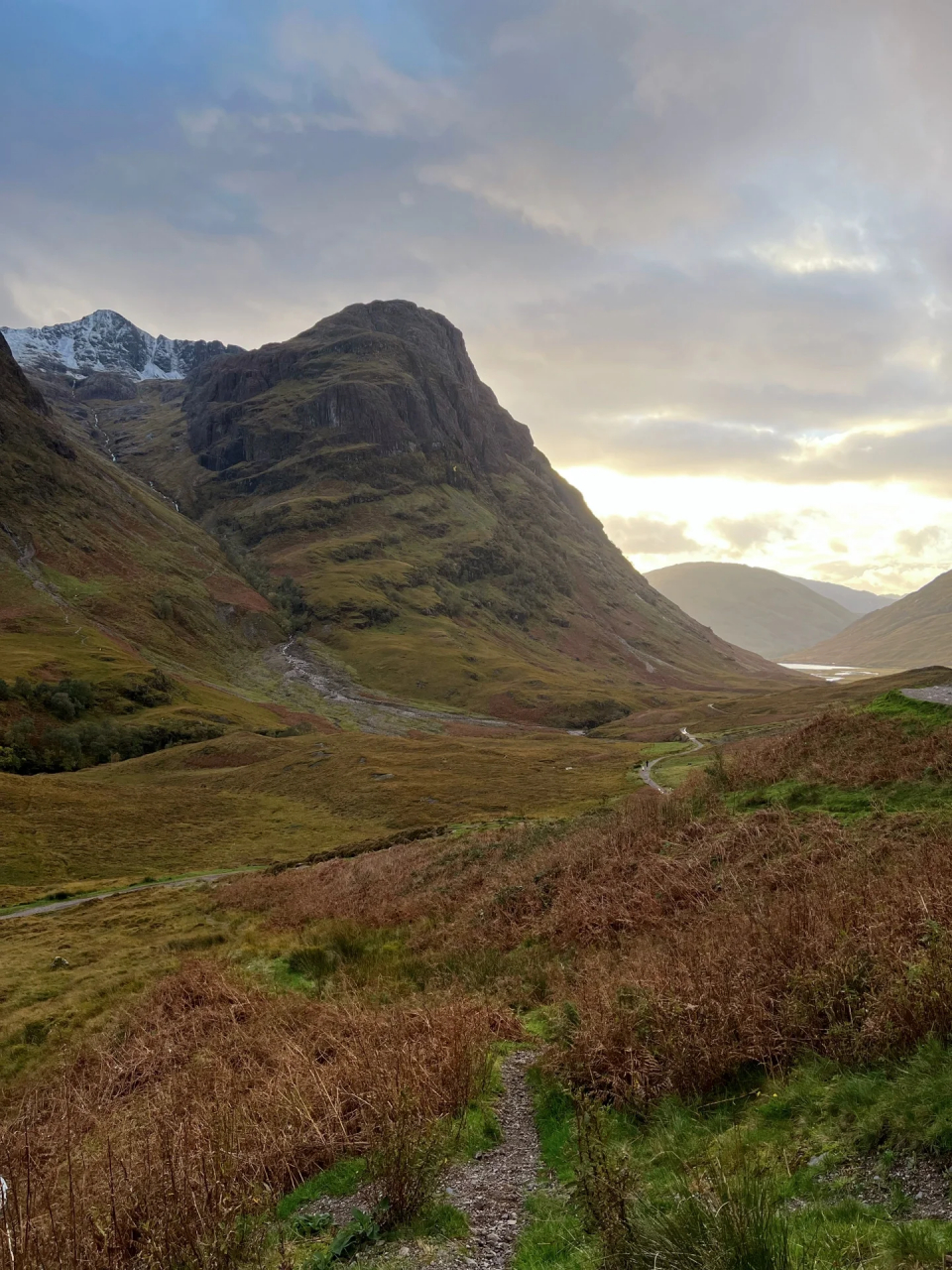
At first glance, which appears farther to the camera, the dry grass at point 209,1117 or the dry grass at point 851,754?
the dry grass at point 851,754

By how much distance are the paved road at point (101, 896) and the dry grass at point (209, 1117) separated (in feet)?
80.0

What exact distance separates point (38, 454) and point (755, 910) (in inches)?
8887

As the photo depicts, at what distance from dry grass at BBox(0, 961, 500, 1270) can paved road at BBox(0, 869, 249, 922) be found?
2440 centimetres

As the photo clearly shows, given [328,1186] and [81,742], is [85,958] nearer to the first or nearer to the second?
[328,1186]

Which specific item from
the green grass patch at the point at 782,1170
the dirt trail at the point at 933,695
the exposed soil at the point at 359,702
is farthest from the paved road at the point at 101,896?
the exposed soil at the point at 359,702

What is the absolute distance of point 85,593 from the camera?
157500mm

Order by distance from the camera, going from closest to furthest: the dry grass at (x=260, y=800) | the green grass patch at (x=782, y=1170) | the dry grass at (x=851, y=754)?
Result: the green grass patch at (x=782, y=1170) → the dry grass at (x=851, y=754) → the dry grass at (x=260, y=800)

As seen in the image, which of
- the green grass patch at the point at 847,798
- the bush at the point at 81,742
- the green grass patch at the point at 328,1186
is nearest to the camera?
the green grass patch at the point at 328,1186

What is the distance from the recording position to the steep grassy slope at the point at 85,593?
421ft

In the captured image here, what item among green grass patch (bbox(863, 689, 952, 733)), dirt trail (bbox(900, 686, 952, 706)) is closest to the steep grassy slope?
green grass patch (bbox(863, 689, 952, 733))

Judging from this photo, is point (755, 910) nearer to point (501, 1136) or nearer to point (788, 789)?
point (501, 1136)

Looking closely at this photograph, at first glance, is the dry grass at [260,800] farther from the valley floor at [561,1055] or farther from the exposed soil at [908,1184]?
the exposed soil at [908,1184]

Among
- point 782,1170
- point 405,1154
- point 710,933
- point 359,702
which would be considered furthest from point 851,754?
point 359,702

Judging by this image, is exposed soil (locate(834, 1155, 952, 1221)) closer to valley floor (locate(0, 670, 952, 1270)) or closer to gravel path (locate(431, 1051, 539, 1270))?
valley floor (locate(0, 670, 952, 1270))
